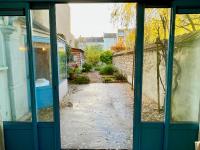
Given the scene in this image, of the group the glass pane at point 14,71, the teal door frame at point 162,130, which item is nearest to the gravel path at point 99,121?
the teal door frame at point 162,130

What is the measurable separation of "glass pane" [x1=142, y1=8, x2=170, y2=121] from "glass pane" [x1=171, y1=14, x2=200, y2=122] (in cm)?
16

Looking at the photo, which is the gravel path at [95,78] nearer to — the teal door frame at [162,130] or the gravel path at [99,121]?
the gravel path at [99,121]

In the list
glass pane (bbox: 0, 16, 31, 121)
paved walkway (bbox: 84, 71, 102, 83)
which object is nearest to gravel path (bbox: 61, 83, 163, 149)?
glass pane (bbox: 0, 16, 31, 121)

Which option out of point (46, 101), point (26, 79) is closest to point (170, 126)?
point (46, 101)

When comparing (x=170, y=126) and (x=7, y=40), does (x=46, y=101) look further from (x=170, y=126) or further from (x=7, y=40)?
(x=170, y=126)

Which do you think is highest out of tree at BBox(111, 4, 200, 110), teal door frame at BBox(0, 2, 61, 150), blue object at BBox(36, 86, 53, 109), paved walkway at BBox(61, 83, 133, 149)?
tree at BBox(111, 4, 200, 110)

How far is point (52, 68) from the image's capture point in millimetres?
2607

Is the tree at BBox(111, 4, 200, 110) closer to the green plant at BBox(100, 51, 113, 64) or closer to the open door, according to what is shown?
the open door

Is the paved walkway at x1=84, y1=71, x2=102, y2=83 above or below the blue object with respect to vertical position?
below

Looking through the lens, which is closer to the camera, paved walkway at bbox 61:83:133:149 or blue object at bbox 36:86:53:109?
blue object at bbox 36:86:53:109

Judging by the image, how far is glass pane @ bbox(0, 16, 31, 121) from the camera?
8.63 feet

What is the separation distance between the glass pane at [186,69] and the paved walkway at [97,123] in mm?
1122

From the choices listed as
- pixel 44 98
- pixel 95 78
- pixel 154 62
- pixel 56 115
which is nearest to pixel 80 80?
pixel 95 78

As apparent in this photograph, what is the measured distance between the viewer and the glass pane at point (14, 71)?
2631mm
